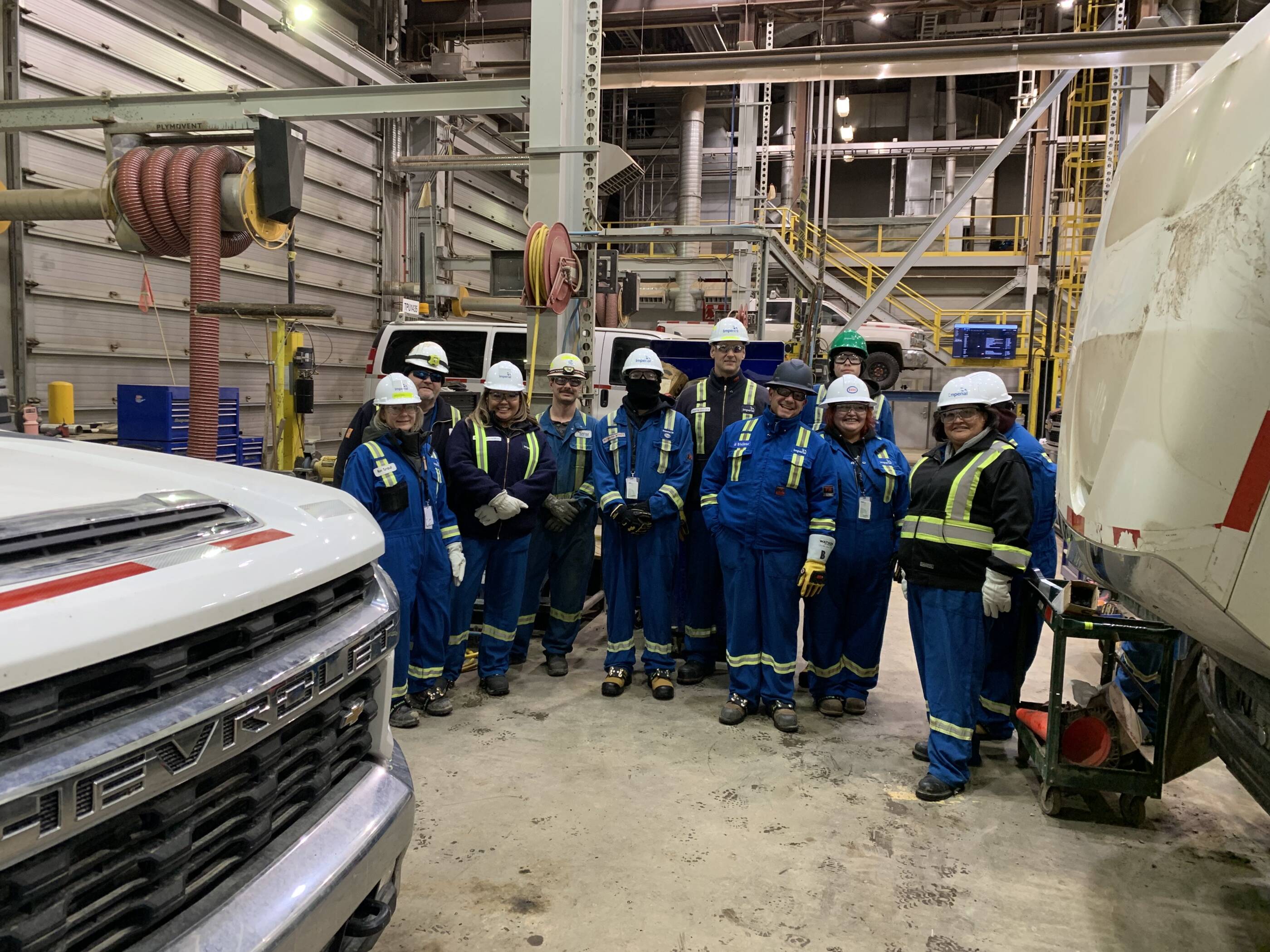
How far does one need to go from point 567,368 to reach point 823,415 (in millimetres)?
1540

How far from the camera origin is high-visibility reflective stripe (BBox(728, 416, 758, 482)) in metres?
4.48

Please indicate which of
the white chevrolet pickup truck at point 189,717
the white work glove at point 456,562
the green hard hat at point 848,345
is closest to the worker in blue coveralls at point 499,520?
the white work glove at point 456,562

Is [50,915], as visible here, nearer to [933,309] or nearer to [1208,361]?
[1208,361]

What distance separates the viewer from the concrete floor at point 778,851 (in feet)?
8.75

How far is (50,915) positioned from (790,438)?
147 inches

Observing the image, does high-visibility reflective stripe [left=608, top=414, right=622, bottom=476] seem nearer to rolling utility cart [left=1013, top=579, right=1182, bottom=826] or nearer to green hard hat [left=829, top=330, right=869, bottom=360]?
green hard hat [left=829, top=330, right=869, bottom=360]

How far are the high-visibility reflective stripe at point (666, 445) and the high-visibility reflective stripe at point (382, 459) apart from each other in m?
1.52

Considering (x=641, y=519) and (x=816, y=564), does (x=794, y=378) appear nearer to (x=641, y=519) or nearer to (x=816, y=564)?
(x=816, y=564)

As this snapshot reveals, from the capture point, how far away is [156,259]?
386 inches

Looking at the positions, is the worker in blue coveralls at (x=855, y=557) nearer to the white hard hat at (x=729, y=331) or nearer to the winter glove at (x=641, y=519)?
the white hard hat at (x=729, y=331)

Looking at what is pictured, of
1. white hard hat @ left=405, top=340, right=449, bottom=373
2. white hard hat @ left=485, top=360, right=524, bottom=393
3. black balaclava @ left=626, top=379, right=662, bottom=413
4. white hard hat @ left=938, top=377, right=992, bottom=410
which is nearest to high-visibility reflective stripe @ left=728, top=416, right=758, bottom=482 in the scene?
black balaclava @ left=626, top=379, right=662, bottom=413

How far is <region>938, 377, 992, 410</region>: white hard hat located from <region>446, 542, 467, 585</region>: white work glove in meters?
2.41

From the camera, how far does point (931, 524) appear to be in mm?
3637

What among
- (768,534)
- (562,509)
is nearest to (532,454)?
(562,509)
